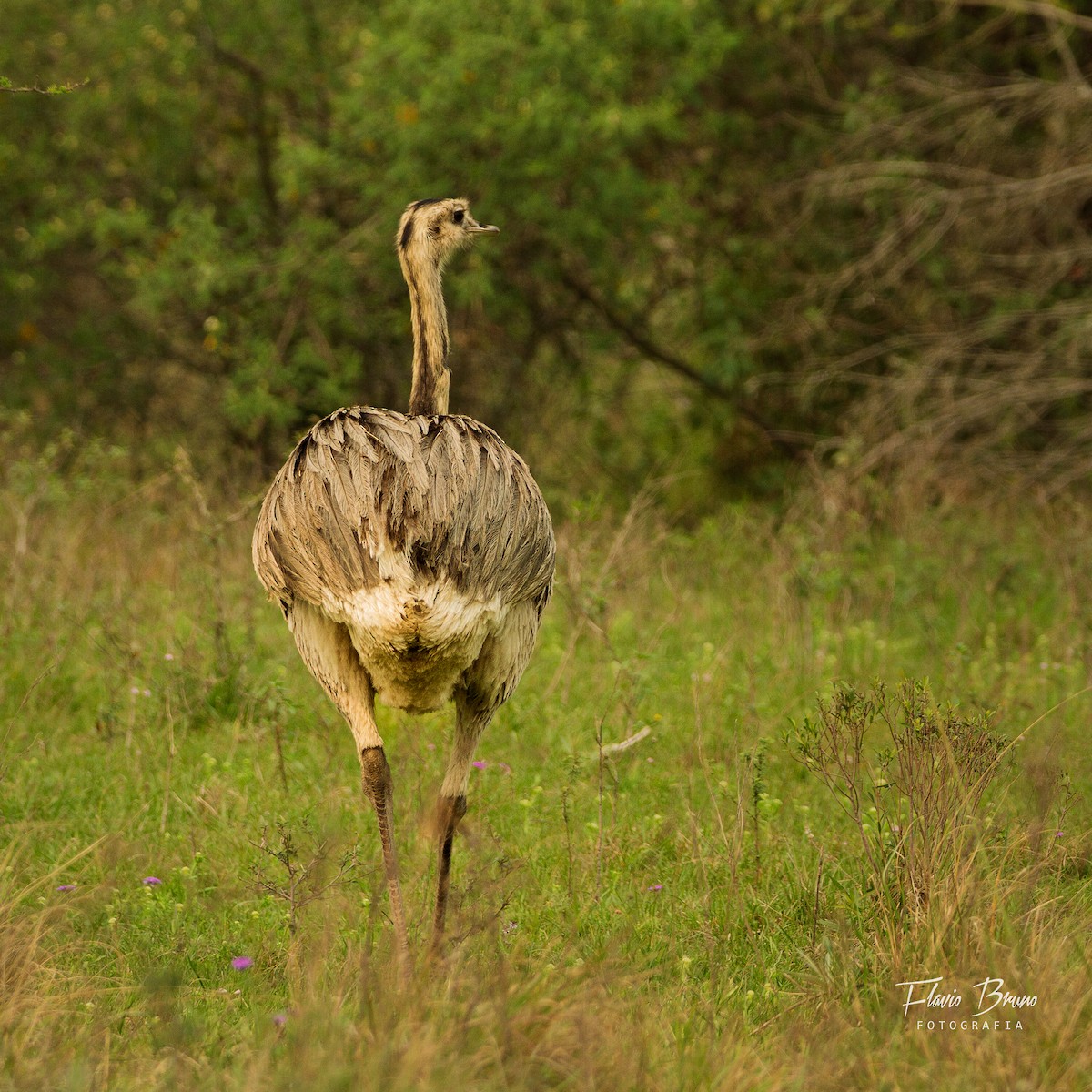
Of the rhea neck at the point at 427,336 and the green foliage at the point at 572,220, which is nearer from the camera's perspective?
the rhea neck at the point at 427,336

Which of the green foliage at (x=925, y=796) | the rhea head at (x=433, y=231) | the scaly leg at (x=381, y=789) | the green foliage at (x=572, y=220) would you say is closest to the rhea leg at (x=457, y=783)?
the scaly leg at (x=381, y=789)

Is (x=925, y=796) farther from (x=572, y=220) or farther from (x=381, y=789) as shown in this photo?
(x=572, y=220)

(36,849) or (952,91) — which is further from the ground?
(952,91)

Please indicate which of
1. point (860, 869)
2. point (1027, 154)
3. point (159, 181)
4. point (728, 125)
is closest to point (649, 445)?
point (728, 125)

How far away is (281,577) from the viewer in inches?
162

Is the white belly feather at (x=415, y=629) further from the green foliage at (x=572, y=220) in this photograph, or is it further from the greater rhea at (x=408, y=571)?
the green foliage at (x=572, y=220)

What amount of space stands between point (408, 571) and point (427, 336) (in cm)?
135

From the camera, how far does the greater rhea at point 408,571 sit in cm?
373

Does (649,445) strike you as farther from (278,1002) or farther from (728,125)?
(278,1002)

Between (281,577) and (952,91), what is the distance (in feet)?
22.2

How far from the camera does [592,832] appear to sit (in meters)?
4.88

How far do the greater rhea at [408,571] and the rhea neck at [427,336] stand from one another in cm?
43

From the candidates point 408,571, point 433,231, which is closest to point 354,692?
point 408,571

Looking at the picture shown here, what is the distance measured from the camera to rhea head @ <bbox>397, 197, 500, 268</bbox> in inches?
193
